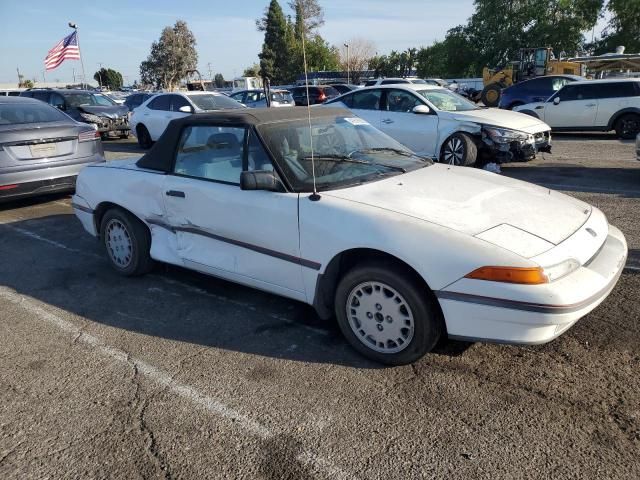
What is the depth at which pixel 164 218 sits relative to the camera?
4.29m

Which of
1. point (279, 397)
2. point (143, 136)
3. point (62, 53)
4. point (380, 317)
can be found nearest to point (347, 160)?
point (380, 317)

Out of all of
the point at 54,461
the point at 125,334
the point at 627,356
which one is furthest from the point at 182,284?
the point at 627,356

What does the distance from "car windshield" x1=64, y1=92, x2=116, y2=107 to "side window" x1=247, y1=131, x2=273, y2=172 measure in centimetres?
1373

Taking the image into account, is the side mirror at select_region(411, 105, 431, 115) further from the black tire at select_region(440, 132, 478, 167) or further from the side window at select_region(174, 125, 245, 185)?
the side window at select_region(174, 125, 245, 185)

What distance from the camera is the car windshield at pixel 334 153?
11.6 ft

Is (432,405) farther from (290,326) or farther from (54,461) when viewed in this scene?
(54,461)

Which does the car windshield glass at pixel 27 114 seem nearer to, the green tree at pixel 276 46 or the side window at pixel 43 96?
the side window at pixel 43 96

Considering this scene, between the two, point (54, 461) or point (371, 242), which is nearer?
point (54, 461)

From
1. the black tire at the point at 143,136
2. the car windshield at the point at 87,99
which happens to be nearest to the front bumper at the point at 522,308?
the black tire at the point at 143,136

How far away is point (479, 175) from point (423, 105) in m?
5.55

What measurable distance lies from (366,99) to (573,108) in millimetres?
7006

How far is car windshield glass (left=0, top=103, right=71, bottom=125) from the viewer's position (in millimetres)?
7236

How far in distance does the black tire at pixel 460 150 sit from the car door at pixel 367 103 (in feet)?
4.65

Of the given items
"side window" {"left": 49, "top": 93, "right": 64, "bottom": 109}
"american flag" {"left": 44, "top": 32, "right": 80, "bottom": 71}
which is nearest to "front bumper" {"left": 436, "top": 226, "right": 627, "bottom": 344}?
"side window" {"left": 49, "top": 93, "right": 64, "bottom": 109}
